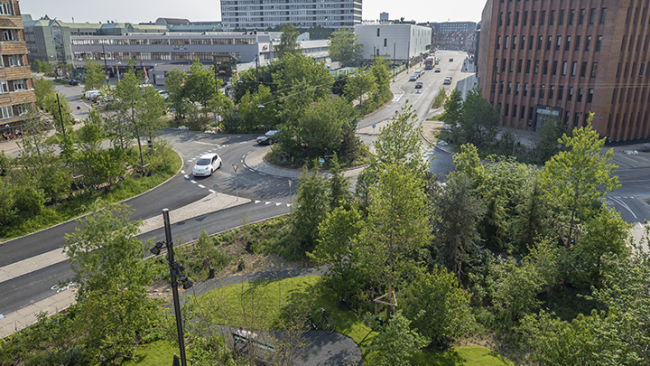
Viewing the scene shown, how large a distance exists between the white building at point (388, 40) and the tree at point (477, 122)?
3244 inches

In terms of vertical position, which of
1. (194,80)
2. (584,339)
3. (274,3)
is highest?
(274,3)

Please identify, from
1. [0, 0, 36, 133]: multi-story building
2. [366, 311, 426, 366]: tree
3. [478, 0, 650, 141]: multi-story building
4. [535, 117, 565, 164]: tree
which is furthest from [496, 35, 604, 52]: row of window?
[0, 0, 36, 133]: multi-story building

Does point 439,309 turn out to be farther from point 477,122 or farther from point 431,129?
point 431,129

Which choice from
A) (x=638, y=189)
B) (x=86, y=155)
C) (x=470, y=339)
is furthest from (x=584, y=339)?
(x=86, y=155)

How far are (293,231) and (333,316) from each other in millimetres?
7662

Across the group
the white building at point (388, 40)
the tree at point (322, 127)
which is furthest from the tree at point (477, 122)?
the white building at point (388, 40)

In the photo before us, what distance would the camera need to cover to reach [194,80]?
190ft

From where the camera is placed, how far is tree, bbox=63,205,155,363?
1571 cm

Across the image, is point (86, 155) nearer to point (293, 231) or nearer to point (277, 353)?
point (293, 231)

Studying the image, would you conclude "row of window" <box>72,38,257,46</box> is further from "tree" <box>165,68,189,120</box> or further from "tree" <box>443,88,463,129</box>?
"tree" <box>443,88,463,129</box>

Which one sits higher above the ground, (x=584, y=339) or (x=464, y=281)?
(x=584, y=339)

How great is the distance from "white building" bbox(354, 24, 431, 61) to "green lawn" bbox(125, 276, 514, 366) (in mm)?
113882

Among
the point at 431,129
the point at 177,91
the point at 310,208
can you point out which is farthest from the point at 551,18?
the point at 177,91

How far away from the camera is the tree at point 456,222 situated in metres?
22.5
